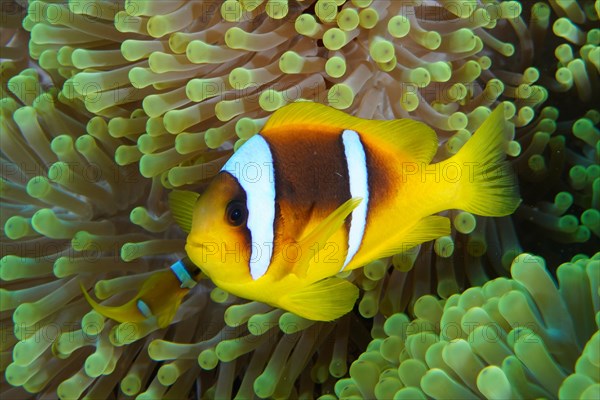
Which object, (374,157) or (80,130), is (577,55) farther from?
(80,130)

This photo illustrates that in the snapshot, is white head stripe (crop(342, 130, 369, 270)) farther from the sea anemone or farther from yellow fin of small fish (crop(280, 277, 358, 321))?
the sea anemone

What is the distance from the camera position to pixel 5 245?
59.8 inches

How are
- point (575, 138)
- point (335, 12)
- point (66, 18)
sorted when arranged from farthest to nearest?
point (575, 138), point (66, 18), point (335, 12)

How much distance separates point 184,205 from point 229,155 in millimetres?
329

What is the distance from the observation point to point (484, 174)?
1059mm

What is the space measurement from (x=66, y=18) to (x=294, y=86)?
1.98 feet

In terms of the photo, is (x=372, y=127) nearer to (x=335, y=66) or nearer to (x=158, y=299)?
(x=335, y=66)

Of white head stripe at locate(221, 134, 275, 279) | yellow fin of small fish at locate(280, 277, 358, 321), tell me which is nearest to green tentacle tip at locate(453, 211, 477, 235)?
yellow fin of small fish at locate(280, 277, 358, 321)

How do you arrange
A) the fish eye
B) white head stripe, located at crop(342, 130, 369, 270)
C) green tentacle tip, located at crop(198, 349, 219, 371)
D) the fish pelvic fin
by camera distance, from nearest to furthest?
the fish eye, white head stripe, located at crop(342, 130, 369, 270), the fish pelvic fin, green tentacle tip, located at crop(198, 349, 219, 371)

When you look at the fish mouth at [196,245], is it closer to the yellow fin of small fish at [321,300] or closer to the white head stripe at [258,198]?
the white head stripe at [258,198]

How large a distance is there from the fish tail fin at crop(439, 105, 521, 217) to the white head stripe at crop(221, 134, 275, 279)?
0.31 m

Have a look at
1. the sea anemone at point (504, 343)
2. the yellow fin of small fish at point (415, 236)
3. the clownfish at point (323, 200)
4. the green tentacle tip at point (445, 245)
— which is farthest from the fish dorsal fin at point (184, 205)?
the green tentacle tip at point (445, 245)

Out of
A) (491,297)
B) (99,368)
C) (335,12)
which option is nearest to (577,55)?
(335,12)

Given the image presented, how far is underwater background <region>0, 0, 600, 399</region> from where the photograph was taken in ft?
4.32
